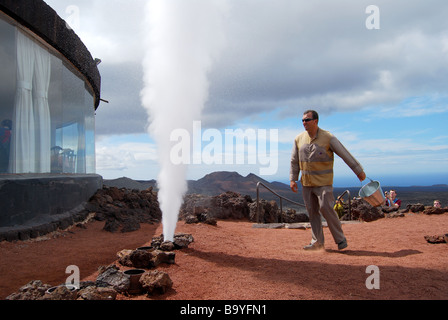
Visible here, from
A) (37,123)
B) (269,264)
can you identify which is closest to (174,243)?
(269,264)

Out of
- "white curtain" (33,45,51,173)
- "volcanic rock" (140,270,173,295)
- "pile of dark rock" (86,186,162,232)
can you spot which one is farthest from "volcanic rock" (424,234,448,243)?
"white curtain" (33,45,51,173)

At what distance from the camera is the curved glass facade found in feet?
23.2

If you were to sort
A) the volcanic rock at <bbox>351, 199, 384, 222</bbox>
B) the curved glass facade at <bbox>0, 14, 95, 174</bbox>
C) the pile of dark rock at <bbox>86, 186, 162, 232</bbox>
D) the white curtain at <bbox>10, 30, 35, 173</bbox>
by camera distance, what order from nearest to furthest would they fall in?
the curved glass facade at <bbox>0, 14, 95, 174</bbox> < the white curtain at <bbox>10, 30, 35, 173</bbox> < the pile of dark rock at <bbox>86, 186, 162, 232</bbox> < the volcanic rock at <bbox>351, 199, 384, 222</bbox>

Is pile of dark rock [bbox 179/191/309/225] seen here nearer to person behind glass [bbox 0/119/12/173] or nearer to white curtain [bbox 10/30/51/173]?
white curtain [bbox 10/30/51/173]

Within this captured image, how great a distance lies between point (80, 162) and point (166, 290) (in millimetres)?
9197

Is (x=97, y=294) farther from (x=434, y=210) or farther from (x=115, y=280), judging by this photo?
(x=434, y=210)

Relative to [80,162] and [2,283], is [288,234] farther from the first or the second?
[80,162]

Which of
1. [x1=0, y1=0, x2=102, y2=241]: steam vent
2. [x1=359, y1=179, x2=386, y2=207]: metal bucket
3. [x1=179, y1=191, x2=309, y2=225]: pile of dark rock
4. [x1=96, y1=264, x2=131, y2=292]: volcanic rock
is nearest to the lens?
[x1=96, y1=264, x2=131, y2=292]: volcanic rock

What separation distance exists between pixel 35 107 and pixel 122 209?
377 centimetres

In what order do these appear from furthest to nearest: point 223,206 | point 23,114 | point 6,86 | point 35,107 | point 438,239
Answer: point 223,206, point 35,107, point 23,114, point 6,86, point 438,239

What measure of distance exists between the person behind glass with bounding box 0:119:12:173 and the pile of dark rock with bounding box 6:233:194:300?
4156 millimetres

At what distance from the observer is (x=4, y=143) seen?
697 centimetres

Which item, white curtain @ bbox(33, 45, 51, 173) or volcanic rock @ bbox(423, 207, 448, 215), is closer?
white curtain @ bbox(33, 45, 51, 173)

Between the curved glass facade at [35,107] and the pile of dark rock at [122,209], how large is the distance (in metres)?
1.29
